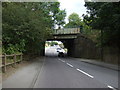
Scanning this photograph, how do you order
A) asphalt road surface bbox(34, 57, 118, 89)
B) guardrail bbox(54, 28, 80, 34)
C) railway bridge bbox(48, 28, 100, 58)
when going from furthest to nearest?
guardrail bbox(54, 28, 80, 34) < railway bridge bbox(48, 28, 100, 58) < asphalt road surface bbox(34, 57, 118, 89)

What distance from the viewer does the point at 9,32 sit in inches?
779

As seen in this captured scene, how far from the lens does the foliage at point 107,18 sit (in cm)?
1748

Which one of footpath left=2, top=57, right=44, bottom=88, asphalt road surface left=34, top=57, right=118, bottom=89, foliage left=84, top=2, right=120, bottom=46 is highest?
foliage left=84, top=2, right=120, bottom=46

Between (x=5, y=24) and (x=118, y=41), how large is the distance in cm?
1345

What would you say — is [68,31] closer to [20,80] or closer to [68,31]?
[68,31]

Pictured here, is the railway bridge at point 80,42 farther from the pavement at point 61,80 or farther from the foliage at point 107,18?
the pavement at point 61,80

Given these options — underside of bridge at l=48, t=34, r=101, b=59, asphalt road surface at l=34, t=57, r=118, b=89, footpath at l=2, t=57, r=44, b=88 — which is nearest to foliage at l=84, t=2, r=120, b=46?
asphalt road surface at l=34, t=57, r=118, b=89

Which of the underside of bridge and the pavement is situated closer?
the pavement

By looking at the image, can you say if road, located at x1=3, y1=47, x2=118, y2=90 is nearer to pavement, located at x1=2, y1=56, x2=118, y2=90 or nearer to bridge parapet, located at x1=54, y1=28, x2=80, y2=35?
pavement, located at x1=2, y1=56, x2=118, y2=90

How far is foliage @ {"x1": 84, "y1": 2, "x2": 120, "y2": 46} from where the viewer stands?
1748 centimetres

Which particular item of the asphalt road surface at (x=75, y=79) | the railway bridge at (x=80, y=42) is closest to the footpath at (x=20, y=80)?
the asphalt road surface at (x=75, y=79)

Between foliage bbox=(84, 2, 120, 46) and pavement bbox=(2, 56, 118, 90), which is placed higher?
foliage bbox=(84, 2, 120, 46)

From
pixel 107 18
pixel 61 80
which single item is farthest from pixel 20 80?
pixel 107 18

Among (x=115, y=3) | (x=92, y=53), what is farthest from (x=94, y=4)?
(x=92, y=53)
